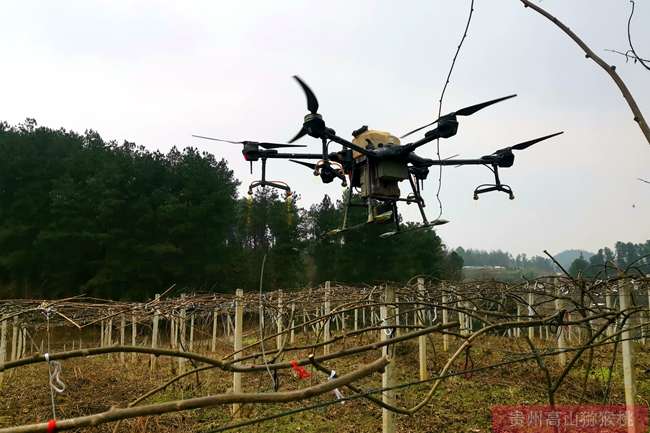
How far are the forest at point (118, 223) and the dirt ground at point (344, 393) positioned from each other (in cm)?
1180

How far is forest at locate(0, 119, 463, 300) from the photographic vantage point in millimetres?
23734

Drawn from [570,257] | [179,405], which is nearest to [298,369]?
[179,405]

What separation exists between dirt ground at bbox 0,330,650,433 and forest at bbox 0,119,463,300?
11800 mm

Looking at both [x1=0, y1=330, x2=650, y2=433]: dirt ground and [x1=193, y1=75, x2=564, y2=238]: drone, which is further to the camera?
[x1=0, y1=330, x2=650, y2=433]: dirt ground

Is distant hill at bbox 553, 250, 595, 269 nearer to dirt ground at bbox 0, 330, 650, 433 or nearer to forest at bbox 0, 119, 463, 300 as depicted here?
dirt ground at bbox 0, 330, 650, 433

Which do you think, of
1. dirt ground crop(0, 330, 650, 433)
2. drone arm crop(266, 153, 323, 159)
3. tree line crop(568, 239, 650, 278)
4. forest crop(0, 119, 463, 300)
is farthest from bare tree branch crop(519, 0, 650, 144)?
forest crop(0, 119, 463, 300)

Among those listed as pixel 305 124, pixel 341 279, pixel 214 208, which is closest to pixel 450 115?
pixel 305 124

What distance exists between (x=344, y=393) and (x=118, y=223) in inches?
804

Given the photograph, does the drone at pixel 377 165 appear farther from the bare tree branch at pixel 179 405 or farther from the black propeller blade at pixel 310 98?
the bare tree branch at pixel 179 405

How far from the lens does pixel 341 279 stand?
30.9 meters

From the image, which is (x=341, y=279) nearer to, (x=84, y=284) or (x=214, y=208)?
(x=214, y=208)

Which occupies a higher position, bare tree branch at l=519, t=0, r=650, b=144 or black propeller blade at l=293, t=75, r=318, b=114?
black propeller blade at l=293, t=75, r=318, b=114

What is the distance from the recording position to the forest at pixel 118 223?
77.9 feet

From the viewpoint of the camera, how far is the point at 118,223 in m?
24.6
